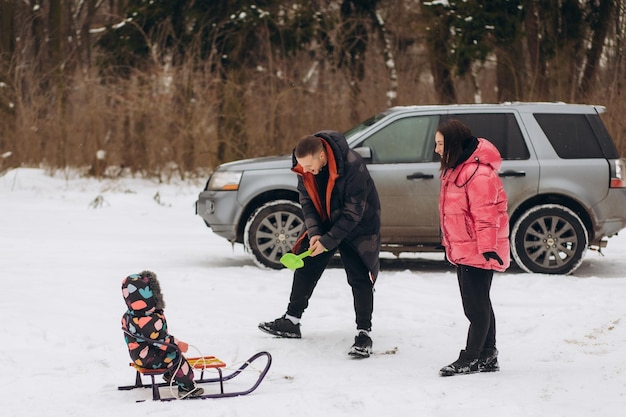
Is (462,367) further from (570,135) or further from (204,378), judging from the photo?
(570,135)

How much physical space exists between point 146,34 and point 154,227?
8.17 m

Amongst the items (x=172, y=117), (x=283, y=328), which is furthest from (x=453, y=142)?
(x=172, y=117)

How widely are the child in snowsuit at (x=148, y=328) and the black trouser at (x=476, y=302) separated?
179 cm

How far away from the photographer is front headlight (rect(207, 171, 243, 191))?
413 inches

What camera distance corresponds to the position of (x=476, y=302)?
6.14m

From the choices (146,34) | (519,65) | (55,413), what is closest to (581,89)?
(519,65)

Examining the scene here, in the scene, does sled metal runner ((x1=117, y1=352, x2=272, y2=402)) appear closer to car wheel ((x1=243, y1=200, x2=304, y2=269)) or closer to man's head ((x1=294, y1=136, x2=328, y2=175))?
man's head ((x1=294, y1=136, x2=328, y2=175))

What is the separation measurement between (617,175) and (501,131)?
1.26 meters

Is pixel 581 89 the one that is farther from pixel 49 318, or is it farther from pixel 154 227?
pixel 49 318

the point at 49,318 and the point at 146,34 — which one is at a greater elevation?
the point at 146,34

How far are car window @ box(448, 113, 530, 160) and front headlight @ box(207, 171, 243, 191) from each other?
2.34 m

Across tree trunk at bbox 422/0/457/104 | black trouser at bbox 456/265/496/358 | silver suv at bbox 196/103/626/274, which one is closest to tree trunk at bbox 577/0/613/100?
tree trunk at bbox 422/0/457/104

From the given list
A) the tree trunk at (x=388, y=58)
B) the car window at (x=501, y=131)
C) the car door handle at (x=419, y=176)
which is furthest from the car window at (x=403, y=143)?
the tree trunk at (x=388, y=58)

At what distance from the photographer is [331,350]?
7.05 meters
